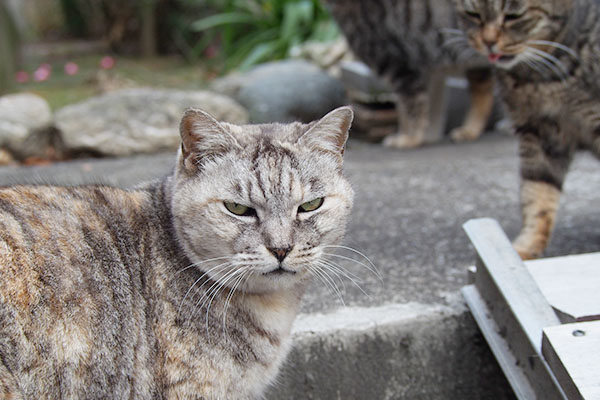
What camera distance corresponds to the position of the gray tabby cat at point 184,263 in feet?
4.97

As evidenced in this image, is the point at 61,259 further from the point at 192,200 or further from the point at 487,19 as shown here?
the point at 487,19

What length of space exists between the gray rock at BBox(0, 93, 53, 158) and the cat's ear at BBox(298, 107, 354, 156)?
3.65 meters

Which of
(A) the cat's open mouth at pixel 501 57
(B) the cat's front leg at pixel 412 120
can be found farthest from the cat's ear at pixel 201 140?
(B) the cat's front leg at pixel 412 120

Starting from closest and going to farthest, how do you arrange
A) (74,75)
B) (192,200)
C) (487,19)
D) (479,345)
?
(192,200) < (479,345) < (487,19) < (74,75)

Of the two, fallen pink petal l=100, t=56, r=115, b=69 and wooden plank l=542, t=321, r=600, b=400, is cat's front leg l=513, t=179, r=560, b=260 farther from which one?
fallen pink petal l=100, t=56, r=115, b=69

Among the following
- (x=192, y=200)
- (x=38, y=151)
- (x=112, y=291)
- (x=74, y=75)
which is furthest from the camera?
(x=74, y=75)

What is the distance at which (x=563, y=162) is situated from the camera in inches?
107

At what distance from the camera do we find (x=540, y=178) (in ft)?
8.96

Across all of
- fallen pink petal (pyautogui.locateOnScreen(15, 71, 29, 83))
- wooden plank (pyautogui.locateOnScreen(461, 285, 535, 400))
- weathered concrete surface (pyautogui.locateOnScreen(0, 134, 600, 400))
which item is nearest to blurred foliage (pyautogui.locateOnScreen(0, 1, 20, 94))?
fallen pink petal (pyautogui.locateOnScreen(15, 71, 29, 83))

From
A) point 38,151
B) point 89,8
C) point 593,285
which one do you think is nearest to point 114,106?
point 38,151

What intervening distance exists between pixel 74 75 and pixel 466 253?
6505mm

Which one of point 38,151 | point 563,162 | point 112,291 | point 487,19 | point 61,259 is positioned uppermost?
point 487,19

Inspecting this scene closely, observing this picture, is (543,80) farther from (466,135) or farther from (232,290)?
(466,135)

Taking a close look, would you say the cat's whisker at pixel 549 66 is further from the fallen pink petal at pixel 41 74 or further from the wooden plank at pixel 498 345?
the fallen pink petal at pixel 41 74
